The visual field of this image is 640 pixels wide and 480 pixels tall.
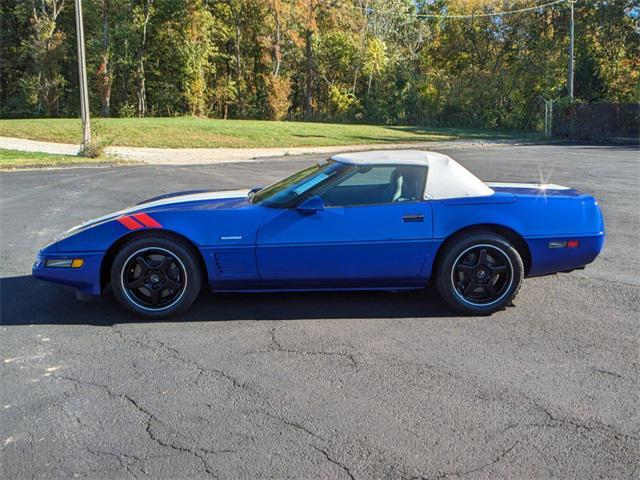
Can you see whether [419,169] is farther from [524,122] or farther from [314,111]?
[314,111]

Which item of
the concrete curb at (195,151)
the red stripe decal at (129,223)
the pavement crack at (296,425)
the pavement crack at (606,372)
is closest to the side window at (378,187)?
the red stripe decal at (129,223)

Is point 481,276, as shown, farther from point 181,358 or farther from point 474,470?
point 181,358

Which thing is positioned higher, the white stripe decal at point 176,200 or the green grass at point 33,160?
the green grass at point 33,160

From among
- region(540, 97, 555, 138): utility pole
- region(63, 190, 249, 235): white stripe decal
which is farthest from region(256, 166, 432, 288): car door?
region(540, 97, 555, 138): utility pole

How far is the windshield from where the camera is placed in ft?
15.8

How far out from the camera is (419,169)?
4.92 meters

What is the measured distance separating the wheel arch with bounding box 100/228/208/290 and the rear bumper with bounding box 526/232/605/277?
2.56 m

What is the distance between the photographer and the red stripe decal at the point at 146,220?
15.2ft

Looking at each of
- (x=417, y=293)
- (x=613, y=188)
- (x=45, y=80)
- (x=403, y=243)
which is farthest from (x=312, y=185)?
(x=45, y=80)

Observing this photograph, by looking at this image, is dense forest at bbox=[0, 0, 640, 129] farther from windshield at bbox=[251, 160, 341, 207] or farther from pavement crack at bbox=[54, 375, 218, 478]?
pavement crack at bbox=[54, 375, 218, 478]

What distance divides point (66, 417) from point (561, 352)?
10.0 ft

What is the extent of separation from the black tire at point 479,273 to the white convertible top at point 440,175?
363 millimetres

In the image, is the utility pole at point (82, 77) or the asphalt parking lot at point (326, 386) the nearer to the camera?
the asphalt parking lot at point (326, 386)

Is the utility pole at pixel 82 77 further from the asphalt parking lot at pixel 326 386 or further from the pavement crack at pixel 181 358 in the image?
the pavement crack at pixel 181 358
